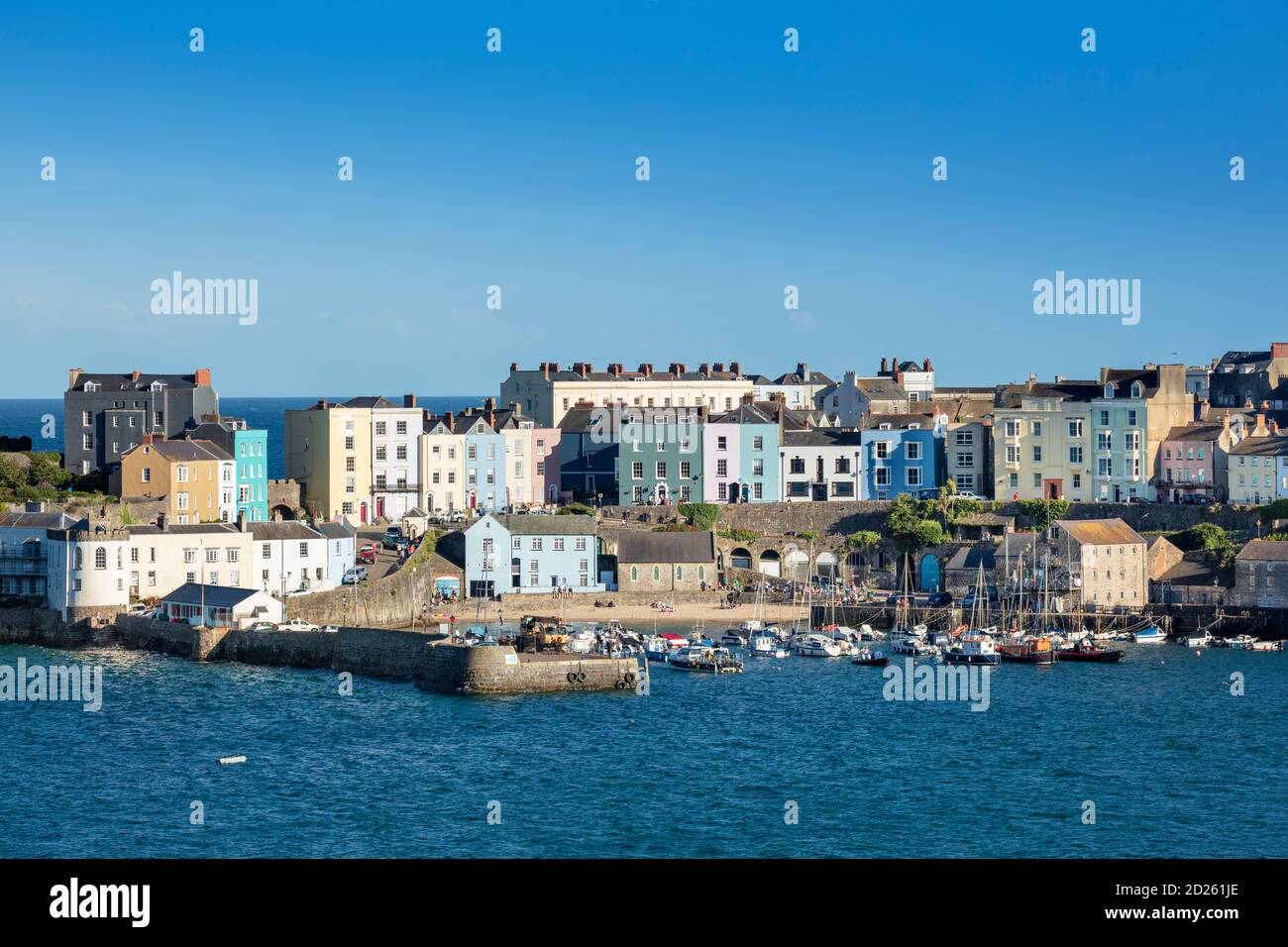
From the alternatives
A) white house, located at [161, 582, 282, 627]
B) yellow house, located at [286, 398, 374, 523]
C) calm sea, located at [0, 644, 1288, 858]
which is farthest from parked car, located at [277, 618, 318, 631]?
yellow house, located at [286, 398, 374, 523]

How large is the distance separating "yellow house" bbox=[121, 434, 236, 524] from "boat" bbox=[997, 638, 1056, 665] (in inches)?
1320

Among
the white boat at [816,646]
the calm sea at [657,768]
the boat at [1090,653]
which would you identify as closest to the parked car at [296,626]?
the calm sea at [657,768]

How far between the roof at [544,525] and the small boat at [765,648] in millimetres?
11789

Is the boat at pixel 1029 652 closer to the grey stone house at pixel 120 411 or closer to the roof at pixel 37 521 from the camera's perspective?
the roof at pixel 37 521

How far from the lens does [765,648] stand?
6575cm

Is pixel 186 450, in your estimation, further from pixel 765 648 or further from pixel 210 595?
pixel 765 648

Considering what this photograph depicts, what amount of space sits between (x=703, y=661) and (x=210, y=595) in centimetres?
1861

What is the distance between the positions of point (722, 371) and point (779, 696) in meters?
51.6

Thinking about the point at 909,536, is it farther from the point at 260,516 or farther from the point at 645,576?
the point at 260,516

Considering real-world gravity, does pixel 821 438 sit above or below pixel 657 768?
above

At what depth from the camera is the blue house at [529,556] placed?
7400cm

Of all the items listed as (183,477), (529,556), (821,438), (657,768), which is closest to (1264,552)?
(821,438)

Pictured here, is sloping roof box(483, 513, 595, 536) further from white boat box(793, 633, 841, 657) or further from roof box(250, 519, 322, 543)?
white boat box(793, 633, 841, 657)
